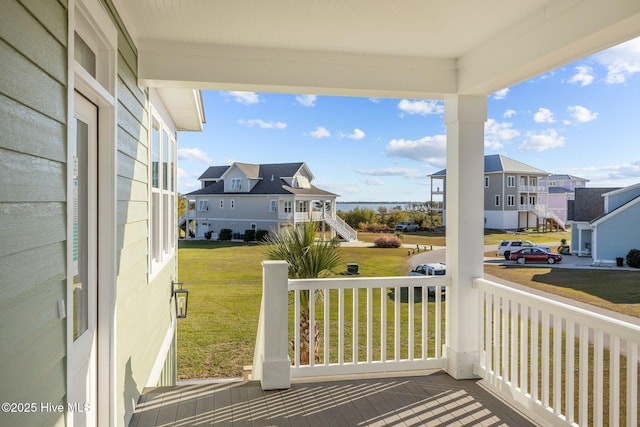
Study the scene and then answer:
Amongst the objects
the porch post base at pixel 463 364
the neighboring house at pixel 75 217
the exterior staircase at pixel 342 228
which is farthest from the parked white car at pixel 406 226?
the neighboring house at pixel 75 217

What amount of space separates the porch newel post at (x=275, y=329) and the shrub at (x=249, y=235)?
6215mm

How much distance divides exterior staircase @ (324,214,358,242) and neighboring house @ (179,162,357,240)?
3.50m

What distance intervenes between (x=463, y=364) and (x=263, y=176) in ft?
28.2

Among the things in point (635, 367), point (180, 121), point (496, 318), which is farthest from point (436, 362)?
point (180, 121)

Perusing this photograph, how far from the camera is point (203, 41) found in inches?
128

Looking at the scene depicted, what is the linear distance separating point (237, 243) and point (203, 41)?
630cm

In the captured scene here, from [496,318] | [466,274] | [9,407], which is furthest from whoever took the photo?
[466,274]

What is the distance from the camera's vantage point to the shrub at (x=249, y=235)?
9.70 m

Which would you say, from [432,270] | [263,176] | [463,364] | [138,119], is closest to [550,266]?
[432,270]

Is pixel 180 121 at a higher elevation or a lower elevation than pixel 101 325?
higher

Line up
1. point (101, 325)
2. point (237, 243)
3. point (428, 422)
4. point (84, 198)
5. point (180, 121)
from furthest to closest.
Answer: point (237, 243) < point (180, 121) < point (428, 422) < point (101, 325) < point (84, 198)

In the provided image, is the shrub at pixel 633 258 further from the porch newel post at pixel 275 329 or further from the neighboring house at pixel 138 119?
the porch newel post at pixel 275 329

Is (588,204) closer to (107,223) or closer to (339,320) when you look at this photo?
(339,320)

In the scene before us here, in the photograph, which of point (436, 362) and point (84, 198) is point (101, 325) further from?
point (436, 362)
